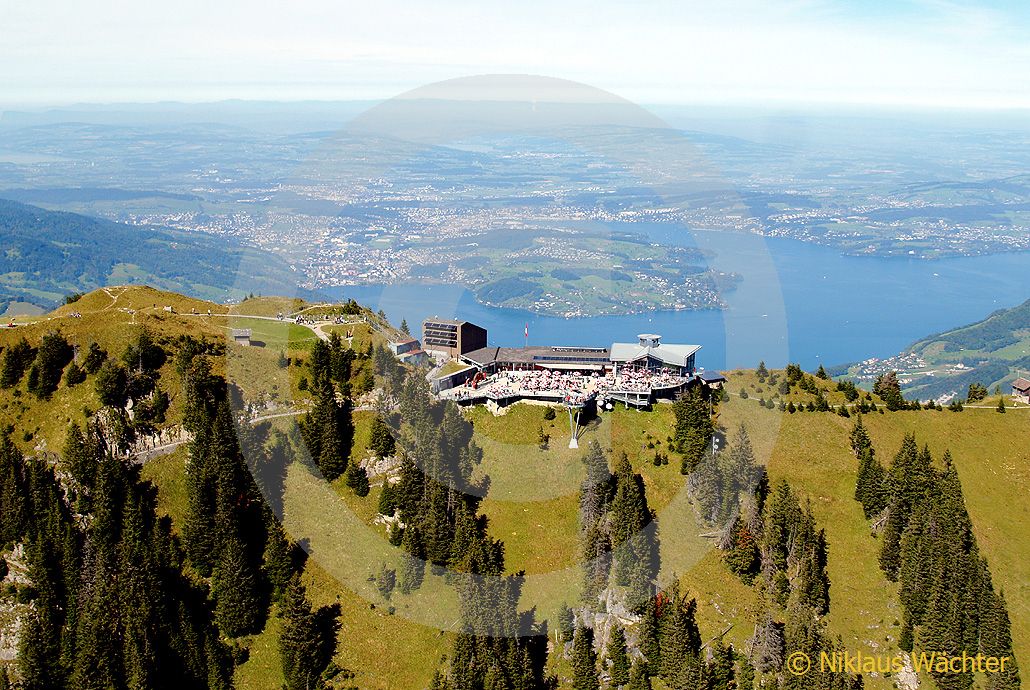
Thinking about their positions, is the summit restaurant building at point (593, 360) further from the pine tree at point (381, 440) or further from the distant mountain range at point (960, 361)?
the distant mountain range at point (960, 361)

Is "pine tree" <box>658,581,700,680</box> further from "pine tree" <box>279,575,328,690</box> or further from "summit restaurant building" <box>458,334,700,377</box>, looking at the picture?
"summit restaurant building" <box>458,334,700,377</box>

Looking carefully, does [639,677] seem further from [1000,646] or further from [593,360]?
[593,360]

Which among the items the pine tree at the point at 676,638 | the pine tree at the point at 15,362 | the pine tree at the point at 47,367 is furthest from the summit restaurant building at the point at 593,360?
the pine tree at the point at 15,362

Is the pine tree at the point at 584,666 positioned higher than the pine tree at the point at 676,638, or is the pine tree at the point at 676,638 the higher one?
the pine tree at the point at 676,638

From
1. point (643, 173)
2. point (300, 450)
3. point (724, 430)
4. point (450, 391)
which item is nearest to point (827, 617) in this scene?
point (724, 430)

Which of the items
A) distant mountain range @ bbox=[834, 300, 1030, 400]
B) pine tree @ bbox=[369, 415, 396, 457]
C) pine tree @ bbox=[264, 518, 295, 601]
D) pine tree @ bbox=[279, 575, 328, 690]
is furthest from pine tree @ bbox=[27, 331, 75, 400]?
distant mountain range @ bbox=[834, 300, 1030, 400]

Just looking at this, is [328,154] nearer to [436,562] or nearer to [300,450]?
[300,450]
